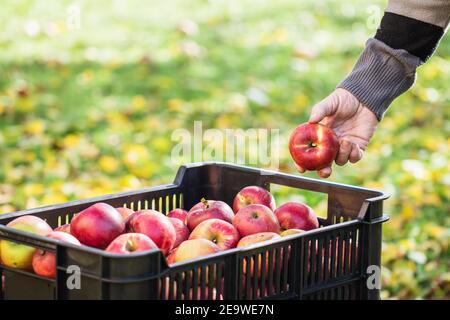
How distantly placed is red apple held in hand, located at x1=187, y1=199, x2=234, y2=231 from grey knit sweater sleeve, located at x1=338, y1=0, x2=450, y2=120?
1.82 ft

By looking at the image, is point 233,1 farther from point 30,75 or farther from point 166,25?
point 30,75

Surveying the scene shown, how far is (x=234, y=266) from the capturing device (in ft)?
6.20

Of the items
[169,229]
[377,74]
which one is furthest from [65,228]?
[377,74]

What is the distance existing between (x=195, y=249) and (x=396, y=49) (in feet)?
3.13

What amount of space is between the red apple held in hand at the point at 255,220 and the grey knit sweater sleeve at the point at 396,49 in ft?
1.77

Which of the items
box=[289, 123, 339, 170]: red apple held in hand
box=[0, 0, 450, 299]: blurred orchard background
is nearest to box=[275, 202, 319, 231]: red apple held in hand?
box=[289, 123, 339, 170]: red apple held in hand

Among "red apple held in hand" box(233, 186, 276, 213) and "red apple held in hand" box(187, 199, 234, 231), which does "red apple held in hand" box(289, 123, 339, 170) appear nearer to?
"red apple held in hand" box(233, 186, 276, 213)

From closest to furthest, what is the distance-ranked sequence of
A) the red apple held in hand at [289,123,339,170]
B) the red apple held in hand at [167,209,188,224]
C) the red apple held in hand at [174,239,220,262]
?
1. the red apple held in hand at [174,239,220,262]
2. the red apple held in hand at [167,209,188,224]
3. the red apple held in hand at [289,123,339,170]

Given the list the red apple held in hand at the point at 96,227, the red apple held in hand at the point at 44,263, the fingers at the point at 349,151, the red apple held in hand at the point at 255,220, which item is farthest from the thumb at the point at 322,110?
the red apple held in hand at the point at 44,263

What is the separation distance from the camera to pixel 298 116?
18.2ft

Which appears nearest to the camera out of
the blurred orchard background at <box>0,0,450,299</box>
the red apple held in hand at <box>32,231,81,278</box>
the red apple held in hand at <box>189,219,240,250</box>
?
the red apple held in hand at <box>32,231,81,278</box>

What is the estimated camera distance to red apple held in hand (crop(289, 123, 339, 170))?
2564mm

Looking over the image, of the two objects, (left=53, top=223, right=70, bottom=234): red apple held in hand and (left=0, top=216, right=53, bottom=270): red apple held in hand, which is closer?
(left=0, top=216, right=53, bottom=270): red apple held in hand
